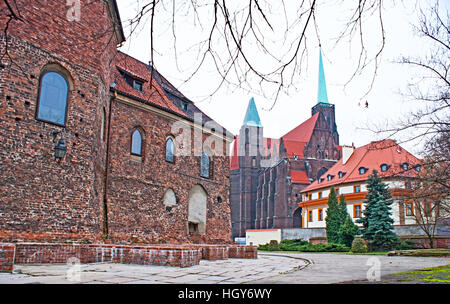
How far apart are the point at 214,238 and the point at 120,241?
7424 mm

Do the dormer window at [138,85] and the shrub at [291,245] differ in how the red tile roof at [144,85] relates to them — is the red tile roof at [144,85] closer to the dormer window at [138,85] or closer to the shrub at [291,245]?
the dormer window at [138,85]

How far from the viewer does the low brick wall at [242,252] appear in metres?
14.8

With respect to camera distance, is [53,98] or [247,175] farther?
[247,175]

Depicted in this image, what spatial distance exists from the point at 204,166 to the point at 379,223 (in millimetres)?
13594

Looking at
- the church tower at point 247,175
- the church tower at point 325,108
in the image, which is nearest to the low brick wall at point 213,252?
the church tower at point 325,108

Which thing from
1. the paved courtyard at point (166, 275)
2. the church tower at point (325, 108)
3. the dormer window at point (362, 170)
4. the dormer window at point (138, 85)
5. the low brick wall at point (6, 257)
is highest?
the church tower at point (325, 108)

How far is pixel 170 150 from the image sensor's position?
19.1 m

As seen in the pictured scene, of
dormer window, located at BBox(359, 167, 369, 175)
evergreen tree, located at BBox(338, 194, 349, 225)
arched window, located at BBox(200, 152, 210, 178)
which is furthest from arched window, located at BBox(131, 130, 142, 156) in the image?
dormer window, located at BBox(359, 167, 369, 175)

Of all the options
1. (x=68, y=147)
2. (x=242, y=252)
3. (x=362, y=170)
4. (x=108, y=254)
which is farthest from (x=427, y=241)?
(x=68, y=147)

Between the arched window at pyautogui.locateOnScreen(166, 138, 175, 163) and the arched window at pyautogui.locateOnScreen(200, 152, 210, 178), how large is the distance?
8.71 feet

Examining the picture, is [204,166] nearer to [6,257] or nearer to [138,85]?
[138,85]

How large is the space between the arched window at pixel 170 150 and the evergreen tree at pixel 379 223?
14542 mm
